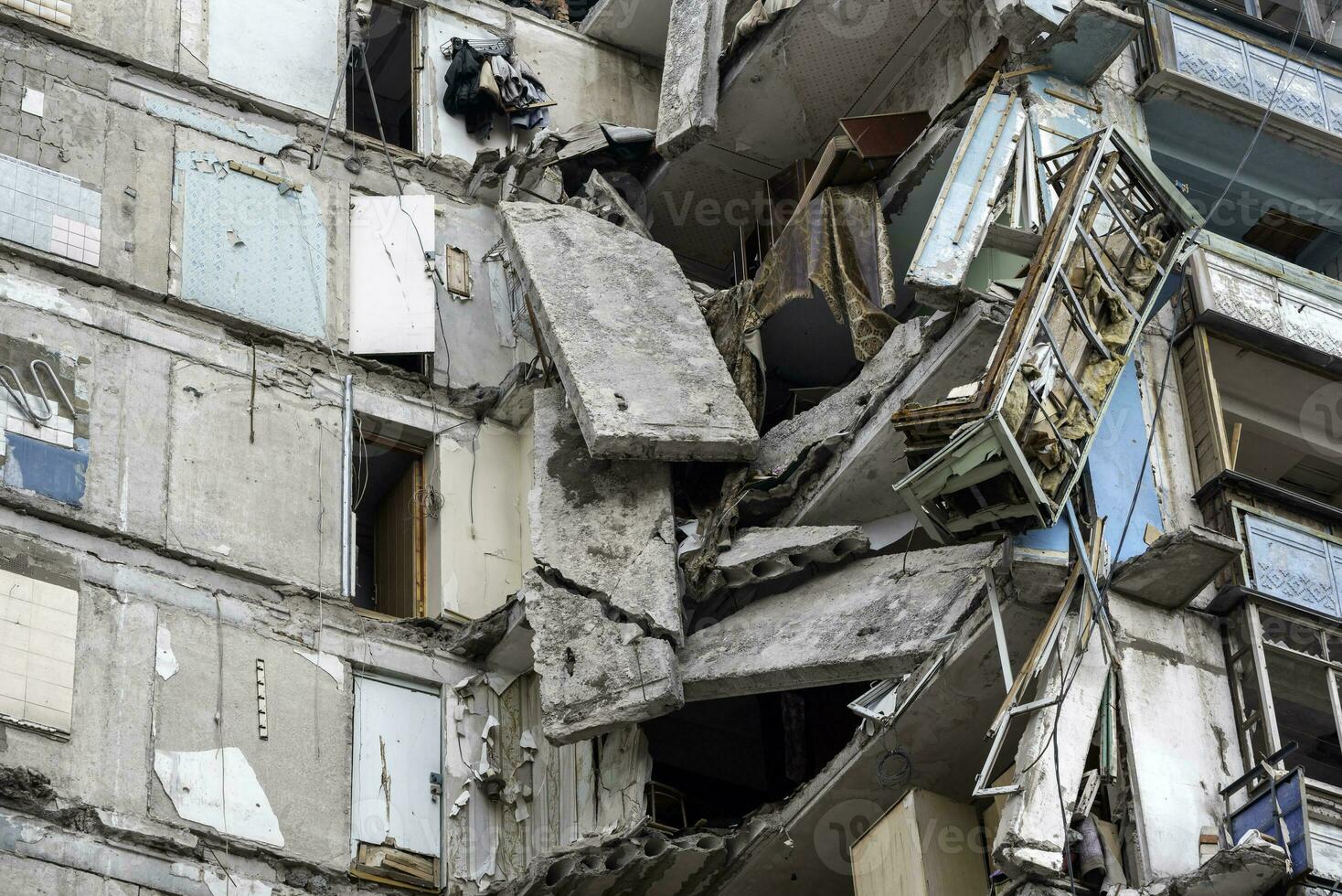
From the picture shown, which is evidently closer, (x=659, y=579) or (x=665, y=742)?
(x=659, y=579)

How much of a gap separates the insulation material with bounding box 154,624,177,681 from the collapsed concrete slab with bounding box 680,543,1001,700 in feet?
10.9

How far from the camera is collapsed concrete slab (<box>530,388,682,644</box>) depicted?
46.7 feet

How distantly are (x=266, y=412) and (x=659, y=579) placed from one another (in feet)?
10.7

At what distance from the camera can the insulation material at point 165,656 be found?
13.8 meters

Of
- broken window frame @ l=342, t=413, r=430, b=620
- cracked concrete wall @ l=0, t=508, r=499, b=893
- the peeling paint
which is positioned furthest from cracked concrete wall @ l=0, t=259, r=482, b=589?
the peeling paint

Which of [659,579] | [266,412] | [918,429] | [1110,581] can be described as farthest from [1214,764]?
[266,412]

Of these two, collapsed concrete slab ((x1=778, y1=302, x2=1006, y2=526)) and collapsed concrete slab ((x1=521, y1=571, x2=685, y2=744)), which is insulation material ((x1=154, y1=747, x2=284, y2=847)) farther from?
collapsed concrete slab ((x1=778, y1=302, x2=1006, y2=526))

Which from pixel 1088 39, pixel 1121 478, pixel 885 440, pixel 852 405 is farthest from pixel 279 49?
pixel 1121 478

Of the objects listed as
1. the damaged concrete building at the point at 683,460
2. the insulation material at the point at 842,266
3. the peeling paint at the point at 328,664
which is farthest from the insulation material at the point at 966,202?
the peeling paint at the point at 328,664

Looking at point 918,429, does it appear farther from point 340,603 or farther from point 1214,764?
point 340,603

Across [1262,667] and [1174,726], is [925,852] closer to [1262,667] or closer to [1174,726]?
[1174,726]

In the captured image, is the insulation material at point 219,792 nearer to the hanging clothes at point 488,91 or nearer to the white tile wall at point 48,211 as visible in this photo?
the white tile wall at point 48,211

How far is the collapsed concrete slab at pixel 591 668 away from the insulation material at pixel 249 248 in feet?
10.9

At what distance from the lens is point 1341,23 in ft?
58.0
